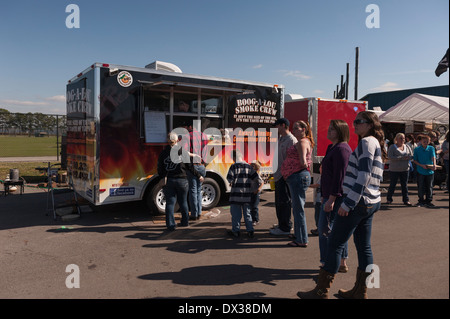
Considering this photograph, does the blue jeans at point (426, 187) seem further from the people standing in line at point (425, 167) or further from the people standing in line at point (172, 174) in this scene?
the people standing in line at point (172, 174)

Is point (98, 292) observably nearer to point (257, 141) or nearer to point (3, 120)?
point (257, 141)

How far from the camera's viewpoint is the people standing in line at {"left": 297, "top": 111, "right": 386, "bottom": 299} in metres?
3.04

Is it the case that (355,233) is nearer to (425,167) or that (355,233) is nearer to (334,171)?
(334,171)

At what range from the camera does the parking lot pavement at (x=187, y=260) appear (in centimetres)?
357

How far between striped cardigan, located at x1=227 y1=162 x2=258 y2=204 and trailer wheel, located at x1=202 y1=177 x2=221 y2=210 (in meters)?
2.08

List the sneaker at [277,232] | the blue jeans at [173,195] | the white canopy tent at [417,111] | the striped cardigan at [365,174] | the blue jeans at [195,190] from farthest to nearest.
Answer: the white canopy tent at [417,111] → the blue jeans at [195,190] → the blue jeans at [173,195] → the sneaker at [277,232] → the striped cardigan at [365,174]

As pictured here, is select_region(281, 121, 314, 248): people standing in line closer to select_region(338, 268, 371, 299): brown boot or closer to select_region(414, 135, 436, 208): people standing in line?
select_region(338, 268, 371, 299): brown boot

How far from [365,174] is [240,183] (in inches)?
102

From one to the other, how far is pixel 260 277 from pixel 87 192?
409cm

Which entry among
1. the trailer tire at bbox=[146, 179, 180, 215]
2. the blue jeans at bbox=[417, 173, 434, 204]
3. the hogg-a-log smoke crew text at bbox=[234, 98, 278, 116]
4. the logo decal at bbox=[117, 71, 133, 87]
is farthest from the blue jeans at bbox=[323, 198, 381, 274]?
the blue jeans at bbox=[417, 173, 434, 204]

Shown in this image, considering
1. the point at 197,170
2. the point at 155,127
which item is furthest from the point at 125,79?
the point at 197,170

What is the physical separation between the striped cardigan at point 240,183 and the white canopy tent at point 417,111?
11.2m

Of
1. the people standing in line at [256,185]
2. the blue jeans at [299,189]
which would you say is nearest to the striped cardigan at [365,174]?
the blue jeans at [299,189]

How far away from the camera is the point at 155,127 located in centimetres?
676
